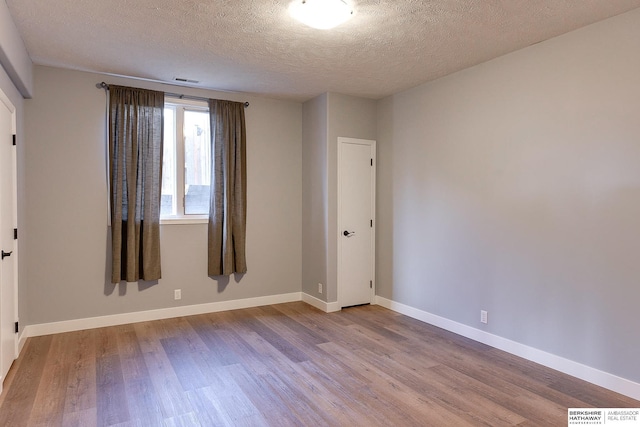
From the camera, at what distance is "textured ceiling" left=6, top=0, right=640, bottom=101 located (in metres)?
2.71

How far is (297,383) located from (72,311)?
105 inches

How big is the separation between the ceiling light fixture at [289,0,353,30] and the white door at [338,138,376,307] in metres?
2.20

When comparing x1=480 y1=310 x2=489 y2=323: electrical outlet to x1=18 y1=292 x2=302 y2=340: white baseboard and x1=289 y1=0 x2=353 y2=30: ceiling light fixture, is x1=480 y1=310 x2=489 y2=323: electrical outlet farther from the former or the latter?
x1=289 y1=0 x2=353 y2=30: ceiling light fixture

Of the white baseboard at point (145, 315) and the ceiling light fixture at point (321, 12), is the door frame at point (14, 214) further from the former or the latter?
the ceiling light fixture at point (321, 12)

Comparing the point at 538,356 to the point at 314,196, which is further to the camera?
the point at 314,196

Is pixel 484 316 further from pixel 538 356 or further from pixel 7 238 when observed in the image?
pixel 7 238

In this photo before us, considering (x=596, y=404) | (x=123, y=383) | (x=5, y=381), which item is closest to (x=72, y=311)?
(x=5, y=381)

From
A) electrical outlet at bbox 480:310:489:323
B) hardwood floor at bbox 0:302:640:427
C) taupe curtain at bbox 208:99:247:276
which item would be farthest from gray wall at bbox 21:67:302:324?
electrical outlet at bbox 480:310:489:323

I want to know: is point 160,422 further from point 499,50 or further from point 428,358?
point 499,50

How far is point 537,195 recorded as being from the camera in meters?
3.34

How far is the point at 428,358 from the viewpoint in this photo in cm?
346

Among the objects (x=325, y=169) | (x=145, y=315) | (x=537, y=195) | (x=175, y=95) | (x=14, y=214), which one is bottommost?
(x=145, y=315)

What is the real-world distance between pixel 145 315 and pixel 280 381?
2215 mm

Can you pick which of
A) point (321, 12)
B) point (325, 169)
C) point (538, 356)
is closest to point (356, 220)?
point (325, 169)
